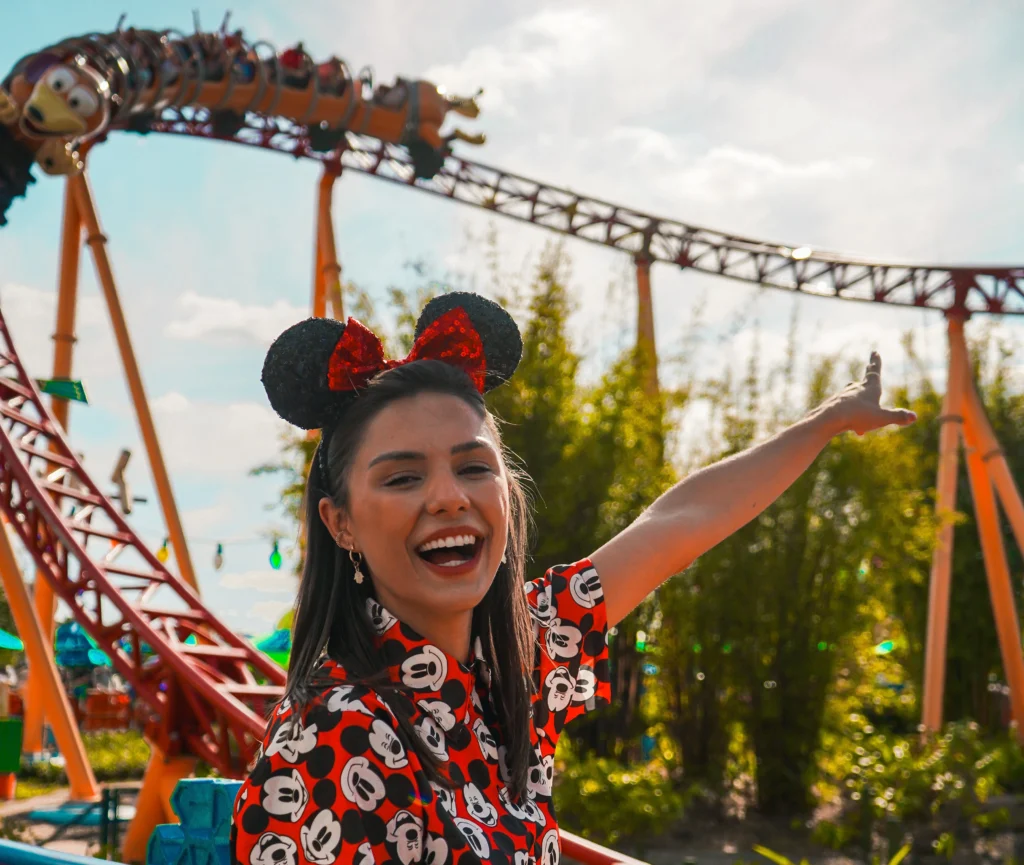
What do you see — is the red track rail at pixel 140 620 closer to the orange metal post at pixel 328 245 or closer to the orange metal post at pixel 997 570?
Answer: the orange metal post at pixel 328 245

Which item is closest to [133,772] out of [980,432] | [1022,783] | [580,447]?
[580,447]

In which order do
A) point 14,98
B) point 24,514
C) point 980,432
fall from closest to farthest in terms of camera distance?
point 24,514, point 14,98, point 980,432

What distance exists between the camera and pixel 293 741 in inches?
38.2

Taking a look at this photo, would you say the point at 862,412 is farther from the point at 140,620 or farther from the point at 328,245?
the point at 328,245

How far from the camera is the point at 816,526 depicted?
7.05 metres

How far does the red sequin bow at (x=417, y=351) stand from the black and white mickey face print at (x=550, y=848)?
1.73ft

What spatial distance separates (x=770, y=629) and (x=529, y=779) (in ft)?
19.7

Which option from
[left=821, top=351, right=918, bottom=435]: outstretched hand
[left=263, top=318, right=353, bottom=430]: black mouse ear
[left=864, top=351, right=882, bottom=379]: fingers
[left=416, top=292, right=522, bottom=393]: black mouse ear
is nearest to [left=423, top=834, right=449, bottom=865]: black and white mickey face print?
[left=263, top=318, right=353, bottom=430]: black mouse ear

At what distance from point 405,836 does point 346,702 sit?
131mm

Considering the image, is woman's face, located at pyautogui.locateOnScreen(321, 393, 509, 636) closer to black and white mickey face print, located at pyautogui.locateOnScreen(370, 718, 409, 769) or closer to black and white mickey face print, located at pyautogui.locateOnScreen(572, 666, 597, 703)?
black and white mickey face print, located at pyautogui.locateOnScreen(370, 718, 409, 769)

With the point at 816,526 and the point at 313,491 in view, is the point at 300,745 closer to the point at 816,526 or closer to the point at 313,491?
the point at 313,491

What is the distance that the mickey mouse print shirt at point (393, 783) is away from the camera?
94 centimetres

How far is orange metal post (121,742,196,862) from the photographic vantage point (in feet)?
15.9

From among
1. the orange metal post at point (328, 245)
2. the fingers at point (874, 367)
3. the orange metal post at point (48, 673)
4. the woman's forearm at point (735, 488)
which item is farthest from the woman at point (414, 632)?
the orange metal post at point (328, 245)
